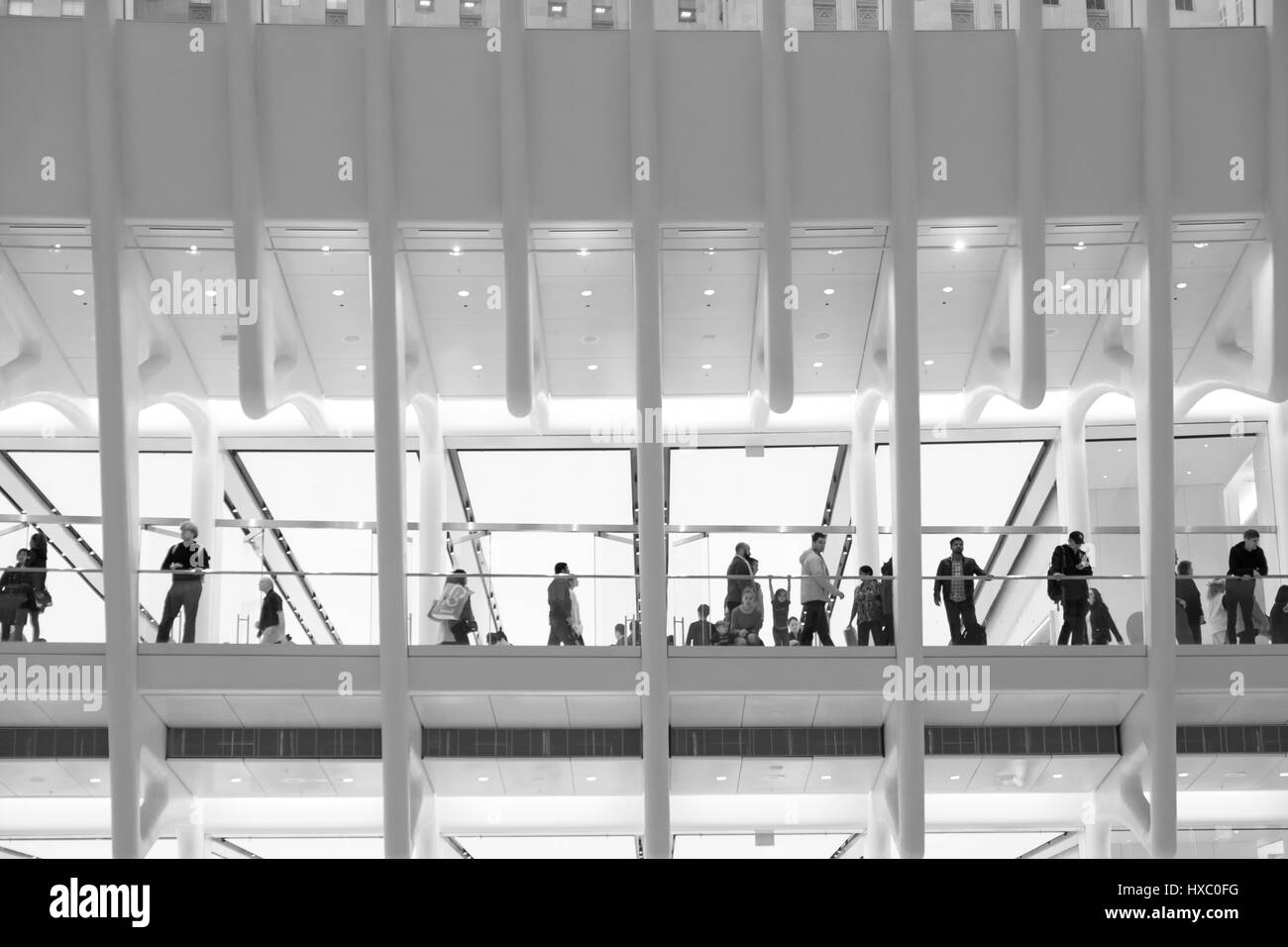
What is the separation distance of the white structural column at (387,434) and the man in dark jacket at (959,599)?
7.58 meters

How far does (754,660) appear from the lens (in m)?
22.8

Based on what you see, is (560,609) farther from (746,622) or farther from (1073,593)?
(1073,593)

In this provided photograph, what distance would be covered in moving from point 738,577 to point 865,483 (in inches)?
248

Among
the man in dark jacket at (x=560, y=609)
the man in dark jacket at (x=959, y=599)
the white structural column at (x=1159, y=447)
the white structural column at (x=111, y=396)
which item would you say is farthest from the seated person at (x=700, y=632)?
the white structural column at (x=111, y=396)

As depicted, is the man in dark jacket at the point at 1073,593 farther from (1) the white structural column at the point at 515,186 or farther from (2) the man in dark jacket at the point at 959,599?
(1) the white structural column at the point at 515,186

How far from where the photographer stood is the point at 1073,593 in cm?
2312

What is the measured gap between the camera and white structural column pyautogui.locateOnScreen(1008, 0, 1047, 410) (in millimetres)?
22656

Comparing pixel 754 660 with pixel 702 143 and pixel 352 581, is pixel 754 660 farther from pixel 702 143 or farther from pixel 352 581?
pixel 702 143

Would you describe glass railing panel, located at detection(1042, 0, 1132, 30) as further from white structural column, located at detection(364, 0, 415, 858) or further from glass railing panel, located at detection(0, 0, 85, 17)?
glass railing panel, located at detection(0, 0, 85, 17)

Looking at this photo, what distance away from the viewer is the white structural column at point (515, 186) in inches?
886

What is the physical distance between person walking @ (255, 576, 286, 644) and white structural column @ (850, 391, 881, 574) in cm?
1023

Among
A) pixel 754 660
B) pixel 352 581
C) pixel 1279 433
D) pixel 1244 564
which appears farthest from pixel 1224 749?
pixel 352 581

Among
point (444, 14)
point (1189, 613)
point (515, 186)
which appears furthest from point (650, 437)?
point (1189, 613)
